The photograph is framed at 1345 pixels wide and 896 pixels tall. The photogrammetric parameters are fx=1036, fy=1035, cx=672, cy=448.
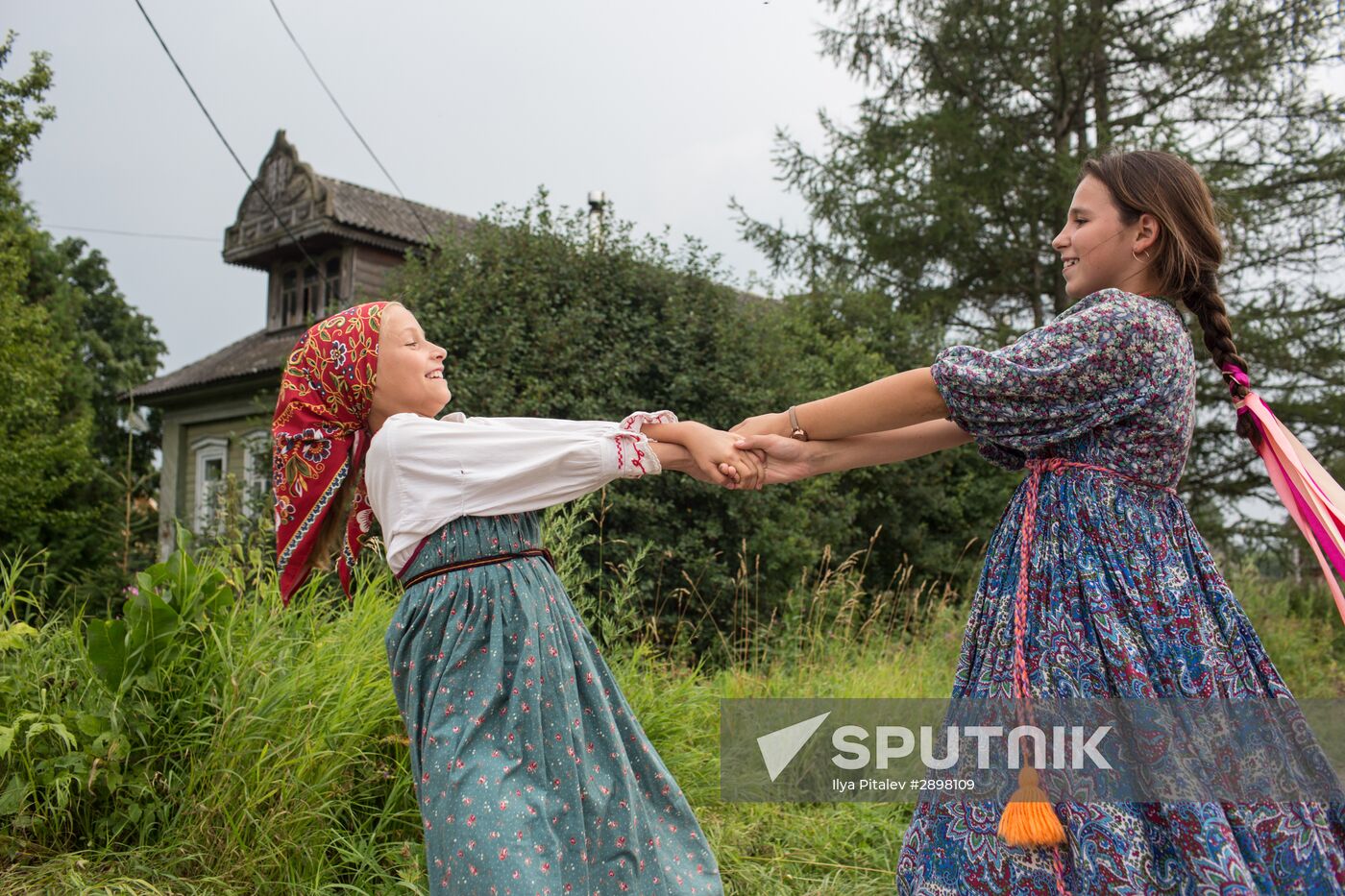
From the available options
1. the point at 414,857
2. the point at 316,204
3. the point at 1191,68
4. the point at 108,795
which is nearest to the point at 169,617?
the point at 108,795

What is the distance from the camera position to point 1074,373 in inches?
72.9

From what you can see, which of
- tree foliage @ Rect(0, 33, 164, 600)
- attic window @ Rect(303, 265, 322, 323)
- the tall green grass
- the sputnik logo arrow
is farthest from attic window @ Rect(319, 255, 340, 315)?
the sputnik logo arrow

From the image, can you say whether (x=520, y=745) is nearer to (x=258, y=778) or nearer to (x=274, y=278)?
(x=258, y=778)

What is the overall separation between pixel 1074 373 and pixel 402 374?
1426mm

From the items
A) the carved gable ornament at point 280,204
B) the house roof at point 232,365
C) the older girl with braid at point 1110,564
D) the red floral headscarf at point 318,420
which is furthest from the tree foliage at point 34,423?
the older girl with braid at point 1110,564

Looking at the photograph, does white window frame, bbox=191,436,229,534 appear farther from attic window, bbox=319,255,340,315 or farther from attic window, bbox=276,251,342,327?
attic window, bbox=319,255,340,315

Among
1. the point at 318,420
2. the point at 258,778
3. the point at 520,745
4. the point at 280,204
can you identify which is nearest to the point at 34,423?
the point at 280,204

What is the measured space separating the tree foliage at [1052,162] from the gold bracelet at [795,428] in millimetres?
7836

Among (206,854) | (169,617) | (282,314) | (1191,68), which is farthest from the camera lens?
(282,314)

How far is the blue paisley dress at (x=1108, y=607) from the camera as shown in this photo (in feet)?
5.50

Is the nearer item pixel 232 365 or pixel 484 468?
pixel 484 468

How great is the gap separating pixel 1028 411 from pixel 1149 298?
36 cm

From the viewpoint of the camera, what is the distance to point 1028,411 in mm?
1900

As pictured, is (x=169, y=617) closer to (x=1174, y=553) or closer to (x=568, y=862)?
(x=568, y=862)
